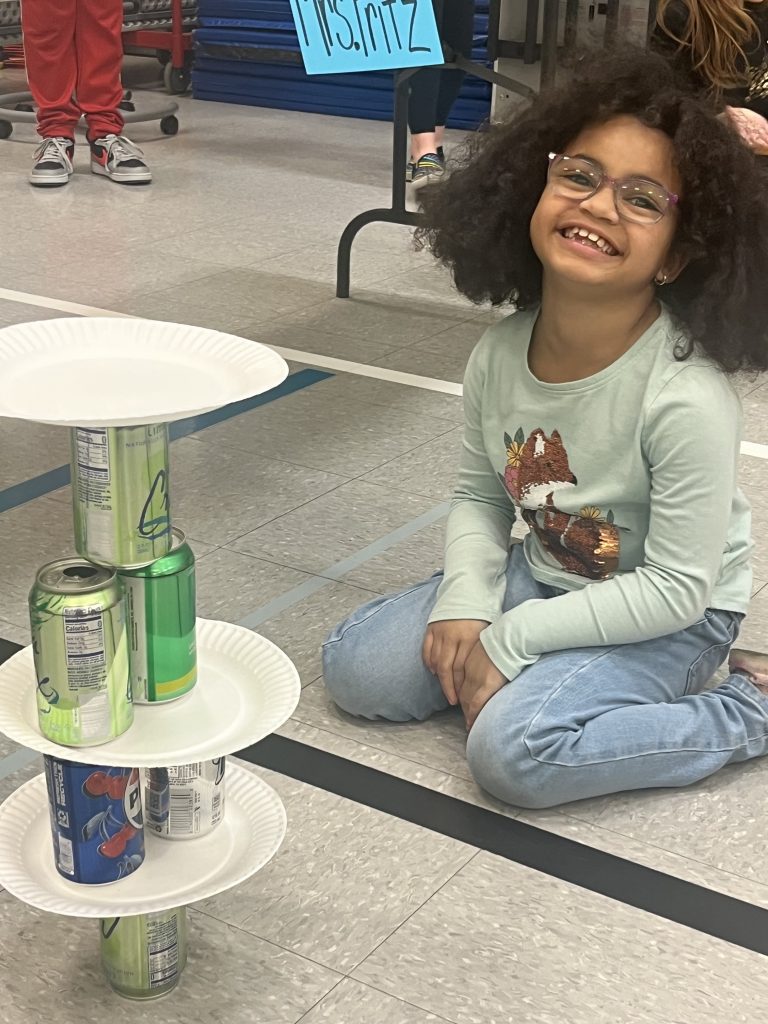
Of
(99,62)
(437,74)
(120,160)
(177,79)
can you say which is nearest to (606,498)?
(437,74)

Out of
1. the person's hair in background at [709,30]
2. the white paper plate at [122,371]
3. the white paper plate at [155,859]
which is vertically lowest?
the white paper plate at [155,859]

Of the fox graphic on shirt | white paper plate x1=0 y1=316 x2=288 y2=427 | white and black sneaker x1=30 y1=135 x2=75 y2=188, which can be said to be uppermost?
white paper plate x1=0 y1=316 x2=288 y2=427

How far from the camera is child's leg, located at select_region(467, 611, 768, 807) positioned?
5.60 feet

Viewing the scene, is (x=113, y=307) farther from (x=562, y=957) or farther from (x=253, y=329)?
(x=562, y=957)

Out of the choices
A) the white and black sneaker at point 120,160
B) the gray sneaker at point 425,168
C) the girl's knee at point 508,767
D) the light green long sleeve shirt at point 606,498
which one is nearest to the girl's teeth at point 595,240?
the light green long sleeve shirt at point 606,498

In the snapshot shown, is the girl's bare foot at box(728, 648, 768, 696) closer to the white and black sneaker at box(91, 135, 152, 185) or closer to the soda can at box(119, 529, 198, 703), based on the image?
the soda can at box(119, 529, 198, 703)

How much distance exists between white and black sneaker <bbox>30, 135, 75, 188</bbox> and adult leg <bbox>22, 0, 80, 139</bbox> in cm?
7

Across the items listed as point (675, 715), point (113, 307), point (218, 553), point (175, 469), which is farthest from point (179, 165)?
point (675, 715)

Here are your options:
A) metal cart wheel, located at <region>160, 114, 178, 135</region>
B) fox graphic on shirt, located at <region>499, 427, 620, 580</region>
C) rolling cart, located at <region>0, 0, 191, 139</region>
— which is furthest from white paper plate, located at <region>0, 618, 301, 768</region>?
rolling cart, located at <region>0, 0, 191, 139</region>

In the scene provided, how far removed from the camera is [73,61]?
206 inches

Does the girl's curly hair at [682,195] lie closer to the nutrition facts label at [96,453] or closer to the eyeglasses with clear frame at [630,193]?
the eyeglasses with clear frame at [630,193]

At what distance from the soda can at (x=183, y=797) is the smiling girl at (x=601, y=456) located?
1.48 feet

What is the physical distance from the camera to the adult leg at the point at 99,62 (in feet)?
17.0

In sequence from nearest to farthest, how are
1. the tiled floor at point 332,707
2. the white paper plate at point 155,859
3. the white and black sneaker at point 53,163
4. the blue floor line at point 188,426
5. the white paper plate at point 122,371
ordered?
the white paper plate at point 122,371 → the white paper plate at point 155,859 → the tiled floor at point 332,707 → the blue floor line at point 188,426 → the white and black sneaker at point 53,163
